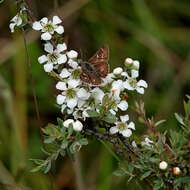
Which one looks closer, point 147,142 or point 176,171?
point 176,171

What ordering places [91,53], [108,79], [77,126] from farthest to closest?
[91,53]
[108,79]
[77,126]

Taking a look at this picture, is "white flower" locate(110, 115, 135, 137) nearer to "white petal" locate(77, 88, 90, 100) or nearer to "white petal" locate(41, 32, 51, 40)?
"white petal" locate(77, 88, 90, 100)

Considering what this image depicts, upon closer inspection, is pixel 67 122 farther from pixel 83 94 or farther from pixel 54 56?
pixel 54 56

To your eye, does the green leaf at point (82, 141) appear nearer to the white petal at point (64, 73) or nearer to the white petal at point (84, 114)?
the white petal at point (84, 114)

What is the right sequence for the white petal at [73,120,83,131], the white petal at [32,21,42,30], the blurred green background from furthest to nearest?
the blurred green background → the white petal at [32,21,42,30] → the white petal at [73,120,83,131]

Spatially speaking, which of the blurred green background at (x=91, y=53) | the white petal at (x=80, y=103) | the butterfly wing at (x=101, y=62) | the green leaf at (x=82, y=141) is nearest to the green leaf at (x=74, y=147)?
the green leaf at (x=82, y=141)

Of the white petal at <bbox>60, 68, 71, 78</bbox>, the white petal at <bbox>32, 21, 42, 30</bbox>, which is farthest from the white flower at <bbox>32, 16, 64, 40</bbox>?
the white petal at <bbox>60, 68, 71, 78</bbox>

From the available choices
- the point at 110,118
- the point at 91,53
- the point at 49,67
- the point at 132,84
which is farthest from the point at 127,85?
the point at 91,53
